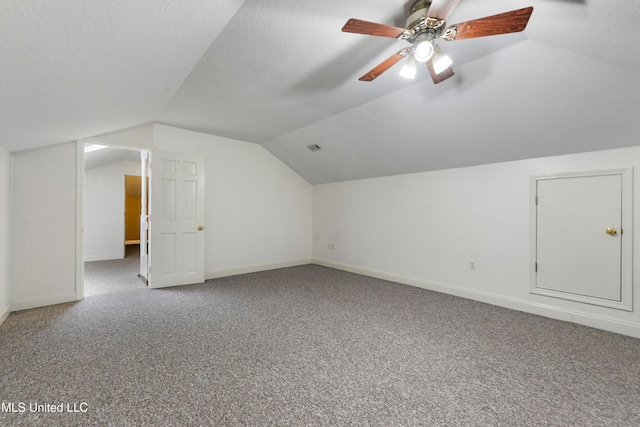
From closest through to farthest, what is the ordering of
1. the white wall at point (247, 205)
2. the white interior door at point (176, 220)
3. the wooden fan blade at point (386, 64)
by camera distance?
1. the wooden fan blade at point (386, 64)
2. the white interior door at point (176, 220)
3. the white wall at point (247, 205)

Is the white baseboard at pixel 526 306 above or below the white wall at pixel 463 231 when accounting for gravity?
below

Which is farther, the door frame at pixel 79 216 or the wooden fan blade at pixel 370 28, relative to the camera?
the door frame at pixel 79 216

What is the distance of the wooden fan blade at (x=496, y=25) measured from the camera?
147 cm

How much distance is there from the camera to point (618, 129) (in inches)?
99.4

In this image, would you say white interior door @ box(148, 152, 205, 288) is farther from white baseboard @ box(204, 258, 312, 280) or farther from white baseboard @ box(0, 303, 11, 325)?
A: white baseboard @ box(0, 303, 11, 325)

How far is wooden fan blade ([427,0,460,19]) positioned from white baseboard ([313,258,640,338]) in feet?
10.6

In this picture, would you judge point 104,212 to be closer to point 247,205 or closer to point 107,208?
point 107,208

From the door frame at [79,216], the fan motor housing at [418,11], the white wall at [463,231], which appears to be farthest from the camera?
the door frame at [79,216]

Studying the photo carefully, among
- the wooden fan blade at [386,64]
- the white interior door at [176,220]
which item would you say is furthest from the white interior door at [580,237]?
the white interior door at [176,220]

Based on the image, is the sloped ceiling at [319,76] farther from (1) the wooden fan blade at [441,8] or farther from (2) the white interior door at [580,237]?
(2) the white interior door at [580,237]

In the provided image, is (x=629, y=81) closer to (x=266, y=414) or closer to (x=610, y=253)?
(x=610, y=253)

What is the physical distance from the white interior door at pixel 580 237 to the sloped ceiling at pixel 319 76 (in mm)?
431

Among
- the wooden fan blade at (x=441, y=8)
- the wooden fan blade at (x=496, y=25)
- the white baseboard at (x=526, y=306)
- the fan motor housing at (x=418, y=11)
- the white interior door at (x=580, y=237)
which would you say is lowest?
the white baseboard at (x=526, y=306)

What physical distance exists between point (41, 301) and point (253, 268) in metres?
2.85
